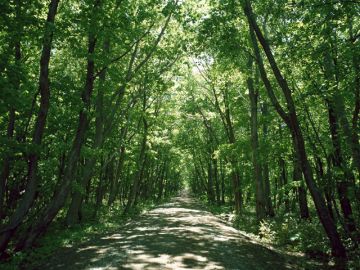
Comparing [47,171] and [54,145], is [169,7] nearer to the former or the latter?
[54,145]

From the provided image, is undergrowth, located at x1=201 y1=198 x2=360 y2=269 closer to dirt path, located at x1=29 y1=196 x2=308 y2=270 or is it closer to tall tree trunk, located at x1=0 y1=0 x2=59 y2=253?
dirt path, located at x1=29 y1=196 x2=308 y2=270

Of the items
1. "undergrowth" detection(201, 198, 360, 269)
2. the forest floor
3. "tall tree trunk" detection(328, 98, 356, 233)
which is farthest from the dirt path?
"tall tree trunk" detection(328, 98, 356, 233)

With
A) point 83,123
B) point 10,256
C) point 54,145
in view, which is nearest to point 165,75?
point 54,145

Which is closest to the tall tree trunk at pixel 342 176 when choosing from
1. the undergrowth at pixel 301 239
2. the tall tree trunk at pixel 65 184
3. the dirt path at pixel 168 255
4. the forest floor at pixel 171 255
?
the undergrowth at pixel 301 239

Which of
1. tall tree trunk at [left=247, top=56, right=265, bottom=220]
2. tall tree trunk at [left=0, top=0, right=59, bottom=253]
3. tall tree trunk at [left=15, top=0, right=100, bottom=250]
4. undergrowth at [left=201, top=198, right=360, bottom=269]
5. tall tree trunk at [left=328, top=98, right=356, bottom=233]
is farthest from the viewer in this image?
tall tree trunk at [left=247, top=56, right=265, bottom=220]

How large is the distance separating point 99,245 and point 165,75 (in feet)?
58.1

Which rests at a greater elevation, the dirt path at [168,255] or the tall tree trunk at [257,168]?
the tall tree trunk at [257,168]

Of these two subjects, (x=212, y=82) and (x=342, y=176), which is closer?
(x=342, y=176)

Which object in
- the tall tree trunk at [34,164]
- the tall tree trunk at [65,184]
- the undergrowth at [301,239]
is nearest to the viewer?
the tall tree trunk at [34,164]

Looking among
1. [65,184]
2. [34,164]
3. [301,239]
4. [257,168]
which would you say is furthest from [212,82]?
[34,164]

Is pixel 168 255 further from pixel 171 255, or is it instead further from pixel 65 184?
pixel 65 184

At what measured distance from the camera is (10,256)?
34.7 ft

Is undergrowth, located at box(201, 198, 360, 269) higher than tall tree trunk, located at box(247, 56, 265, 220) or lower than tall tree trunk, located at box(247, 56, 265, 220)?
lower

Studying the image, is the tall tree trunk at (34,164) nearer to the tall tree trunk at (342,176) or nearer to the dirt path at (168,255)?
the dirt path at (168,255)
